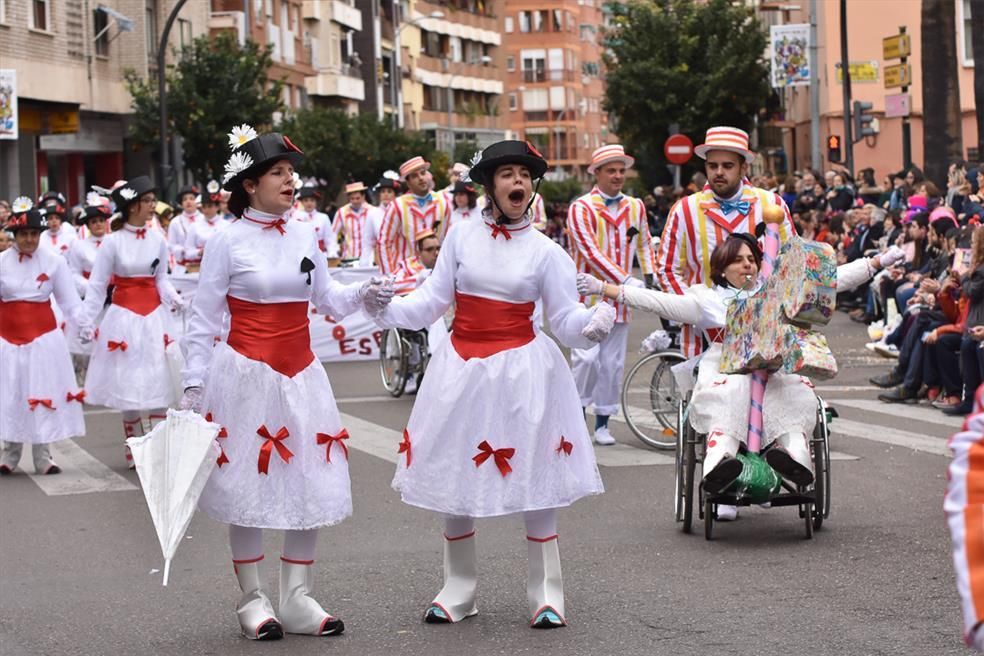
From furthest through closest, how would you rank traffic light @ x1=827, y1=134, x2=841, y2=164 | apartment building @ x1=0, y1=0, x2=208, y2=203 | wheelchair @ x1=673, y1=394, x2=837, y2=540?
traffic light @ x1=827, y1=134, x2=841, y2=164 → apartment building @ x1=0, y1=0, x2=208, y2=203 → wheelchair @ x1=673, y1=394, x2=837, y2=540

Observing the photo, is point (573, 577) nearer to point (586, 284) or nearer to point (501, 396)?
point (501, 396)

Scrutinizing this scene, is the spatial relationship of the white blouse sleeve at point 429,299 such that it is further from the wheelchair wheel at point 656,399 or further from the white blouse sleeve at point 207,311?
the wheelchair wheel at point 656,399

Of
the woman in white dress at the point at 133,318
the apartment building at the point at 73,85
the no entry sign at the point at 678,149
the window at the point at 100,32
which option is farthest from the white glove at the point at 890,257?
the window at the point at 100,32

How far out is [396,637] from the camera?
7.45m

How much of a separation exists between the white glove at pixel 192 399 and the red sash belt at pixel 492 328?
1.06 meters

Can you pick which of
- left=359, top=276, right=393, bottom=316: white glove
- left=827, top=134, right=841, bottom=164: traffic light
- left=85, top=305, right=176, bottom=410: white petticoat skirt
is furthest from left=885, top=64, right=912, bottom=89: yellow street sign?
left=359, top=276, right=393, bottom=316: white glove

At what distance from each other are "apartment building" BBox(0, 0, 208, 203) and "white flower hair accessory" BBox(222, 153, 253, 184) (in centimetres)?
2879

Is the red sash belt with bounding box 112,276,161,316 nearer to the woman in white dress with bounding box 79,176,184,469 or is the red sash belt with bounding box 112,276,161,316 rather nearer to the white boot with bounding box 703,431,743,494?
the woman in white dress with bounding box 79,176,184,469

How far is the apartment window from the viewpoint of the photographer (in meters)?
40.2

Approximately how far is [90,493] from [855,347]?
11300 millimetres

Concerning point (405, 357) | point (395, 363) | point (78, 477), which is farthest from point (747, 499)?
point (395, 363)

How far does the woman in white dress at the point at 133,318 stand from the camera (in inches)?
536

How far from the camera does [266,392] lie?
7.63 m

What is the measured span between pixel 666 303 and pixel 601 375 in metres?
4.78
